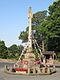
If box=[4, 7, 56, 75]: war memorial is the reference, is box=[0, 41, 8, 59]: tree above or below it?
above

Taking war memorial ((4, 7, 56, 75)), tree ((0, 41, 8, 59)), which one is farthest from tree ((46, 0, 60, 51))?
war memorial ((4, 7, 56, 75))

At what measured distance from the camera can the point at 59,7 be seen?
5462 centimetres

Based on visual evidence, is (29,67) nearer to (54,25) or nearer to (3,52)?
(54,25)

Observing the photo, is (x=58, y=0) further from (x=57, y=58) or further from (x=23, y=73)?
(x=23, y=73)

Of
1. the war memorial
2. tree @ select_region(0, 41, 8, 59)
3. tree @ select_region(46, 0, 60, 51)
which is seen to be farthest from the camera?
tree @ select_region(0, 41, 8, 59)

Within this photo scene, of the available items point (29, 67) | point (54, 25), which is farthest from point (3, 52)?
point (29, 67)

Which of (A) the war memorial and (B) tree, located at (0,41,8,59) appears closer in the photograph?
(A) the war memorial

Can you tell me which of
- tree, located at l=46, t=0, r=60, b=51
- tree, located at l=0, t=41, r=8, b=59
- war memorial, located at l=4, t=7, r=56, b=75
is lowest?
war memorial, located at l=4, t=7, r=56, b=75

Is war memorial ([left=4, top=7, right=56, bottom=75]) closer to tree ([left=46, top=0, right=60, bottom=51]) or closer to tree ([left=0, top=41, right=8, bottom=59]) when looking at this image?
tree ([left=46, top=0, right=60, bottom=51])

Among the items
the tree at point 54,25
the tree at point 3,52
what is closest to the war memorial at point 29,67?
the tree at point 54,25

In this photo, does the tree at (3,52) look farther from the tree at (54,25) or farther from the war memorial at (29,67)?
the war memorial at (29,67)

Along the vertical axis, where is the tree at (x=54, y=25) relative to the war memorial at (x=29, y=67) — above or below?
above

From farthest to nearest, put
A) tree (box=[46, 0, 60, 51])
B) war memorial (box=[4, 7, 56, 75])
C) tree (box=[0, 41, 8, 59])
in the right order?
tree (box=[0, 41, 8, 59]) → tree (box=[46, 0, 60, 51]) → war memorial (box=[4, 7, 56, 75])

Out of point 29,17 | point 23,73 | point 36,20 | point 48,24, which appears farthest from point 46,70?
point 36,20
